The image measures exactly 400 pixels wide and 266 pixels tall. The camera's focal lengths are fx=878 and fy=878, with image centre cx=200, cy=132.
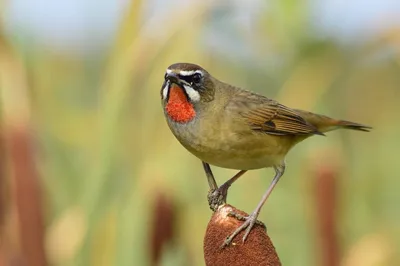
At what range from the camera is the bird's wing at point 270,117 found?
2.57 m

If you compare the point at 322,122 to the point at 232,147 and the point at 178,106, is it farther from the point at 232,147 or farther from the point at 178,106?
the point at 178,106

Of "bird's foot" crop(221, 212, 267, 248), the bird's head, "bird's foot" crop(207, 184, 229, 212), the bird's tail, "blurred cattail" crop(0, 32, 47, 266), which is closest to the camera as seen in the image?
"bird's foot" crop(221, 212, 267, 248)

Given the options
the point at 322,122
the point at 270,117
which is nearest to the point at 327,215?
the point at 270,117

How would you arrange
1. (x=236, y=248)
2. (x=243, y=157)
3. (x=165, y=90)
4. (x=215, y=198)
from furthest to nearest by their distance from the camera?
(x=243, y=157), (x=165, y=90), (x=215, y=198), (x=236, y=248)

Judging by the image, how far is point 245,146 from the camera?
2400 millimetres

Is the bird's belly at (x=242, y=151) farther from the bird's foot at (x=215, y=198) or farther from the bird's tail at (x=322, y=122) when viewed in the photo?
the bird's tail at (x=322, y=122)

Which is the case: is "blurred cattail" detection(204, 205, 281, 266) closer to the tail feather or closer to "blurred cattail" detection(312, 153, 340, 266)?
"blurred cattail" detection(312, 153, 340, 266)

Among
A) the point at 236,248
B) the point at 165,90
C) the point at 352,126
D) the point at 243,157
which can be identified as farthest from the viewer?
the point at 352,126

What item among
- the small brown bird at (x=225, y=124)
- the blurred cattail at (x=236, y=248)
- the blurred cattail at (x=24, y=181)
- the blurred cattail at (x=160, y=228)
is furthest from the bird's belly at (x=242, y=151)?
the blurred cattail at (x=236, y=248)

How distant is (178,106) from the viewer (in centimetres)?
230

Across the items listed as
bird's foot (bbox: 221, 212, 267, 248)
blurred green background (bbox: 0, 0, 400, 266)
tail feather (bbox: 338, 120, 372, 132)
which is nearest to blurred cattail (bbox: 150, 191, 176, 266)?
blurred green background (bbox: 0, 0, 400, 266)

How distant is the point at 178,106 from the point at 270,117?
0.46 meters

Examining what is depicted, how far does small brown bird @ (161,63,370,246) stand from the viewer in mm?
2248

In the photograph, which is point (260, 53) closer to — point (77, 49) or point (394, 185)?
point (394, 185)
